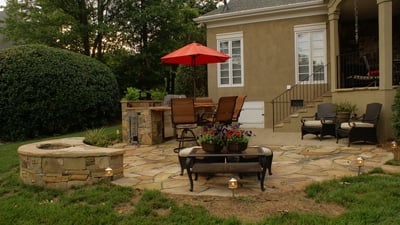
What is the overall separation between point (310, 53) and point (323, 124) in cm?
356

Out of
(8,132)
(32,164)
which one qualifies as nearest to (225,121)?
(32,164)

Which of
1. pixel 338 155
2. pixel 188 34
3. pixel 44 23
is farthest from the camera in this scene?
pixel 188 34

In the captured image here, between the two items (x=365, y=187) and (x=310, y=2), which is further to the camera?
(x=310, y=2)

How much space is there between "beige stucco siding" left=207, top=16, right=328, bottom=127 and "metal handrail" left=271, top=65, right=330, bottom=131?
200 millimetres

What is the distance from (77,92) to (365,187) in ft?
30.5

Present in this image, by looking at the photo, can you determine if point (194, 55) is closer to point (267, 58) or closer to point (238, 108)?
point (238, 108)

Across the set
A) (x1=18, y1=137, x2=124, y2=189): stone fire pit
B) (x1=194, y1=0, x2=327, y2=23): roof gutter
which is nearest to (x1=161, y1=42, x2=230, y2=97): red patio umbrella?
(x1=18, y1=137, x2=124, y2=189): stone fire pit

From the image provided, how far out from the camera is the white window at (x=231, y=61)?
39.7 feet

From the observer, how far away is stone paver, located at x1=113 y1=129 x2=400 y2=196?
4469 mm

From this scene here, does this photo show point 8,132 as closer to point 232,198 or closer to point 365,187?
point 232,198

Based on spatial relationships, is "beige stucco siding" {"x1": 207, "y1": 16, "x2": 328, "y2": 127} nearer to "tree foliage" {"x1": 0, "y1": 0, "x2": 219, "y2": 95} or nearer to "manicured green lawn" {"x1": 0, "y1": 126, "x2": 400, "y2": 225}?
"tree foliage" {"x1": 0, "y1": 0, "x2": 219, "y2": 95}

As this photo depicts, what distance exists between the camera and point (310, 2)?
10.6 meters

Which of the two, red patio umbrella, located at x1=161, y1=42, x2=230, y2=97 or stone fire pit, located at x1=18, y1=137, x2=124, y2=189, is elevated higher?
red patio umbrella, located at x1=161, y1=42, x2=230, y2=97

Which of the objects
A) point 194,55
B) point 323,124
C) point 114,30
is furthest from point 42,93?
point 323,124
